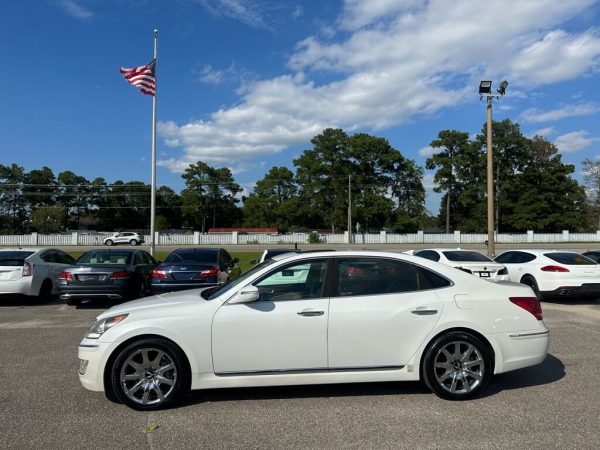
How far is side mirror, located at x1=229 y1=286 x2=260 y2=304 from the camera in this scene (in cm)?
480

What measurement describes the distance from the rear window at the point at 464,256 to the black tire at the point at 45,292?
34.7 feet

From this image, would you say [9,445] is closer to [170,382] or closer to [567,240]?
[170,382]

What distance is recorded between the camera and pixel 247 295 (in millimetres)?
4805

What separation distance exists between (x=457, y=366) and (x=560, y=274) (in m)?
8.31

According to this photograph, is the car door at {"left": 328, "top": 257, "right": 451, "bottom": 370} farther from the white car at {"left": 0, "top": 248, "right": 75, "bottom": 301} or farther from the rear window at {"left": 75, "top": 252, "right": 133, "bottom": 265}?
the white car at {"left": 0, "top": 248, "right": 75, "bottom": 301}

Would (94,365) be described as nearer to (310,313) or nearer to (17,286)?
(310,313)

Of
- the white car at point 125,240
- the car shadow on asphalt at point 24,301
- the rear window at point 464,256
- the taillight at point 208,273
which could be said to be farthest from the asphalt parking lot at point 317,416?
the white car at point 125,240

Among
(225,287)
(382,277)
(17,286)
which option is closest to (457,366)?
(382,277)

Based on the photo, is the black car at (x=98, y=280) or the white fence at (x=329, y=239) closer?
the black car at (x=98, y=280)

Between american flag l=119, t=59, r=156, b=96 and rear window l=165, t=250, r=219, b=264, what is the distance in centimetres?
1248

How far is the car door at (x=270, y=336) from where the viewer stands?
477cm

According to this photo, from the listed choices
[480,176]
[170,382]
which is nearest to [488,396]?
[170,382]

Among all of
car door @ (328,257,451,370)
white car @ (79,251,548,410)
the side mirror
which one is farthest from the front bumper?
car door @ (328,257,451,370)

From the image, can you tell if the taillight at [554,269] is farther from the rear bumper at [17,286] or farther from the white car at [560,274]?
the rear bumper at [17,286]
